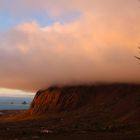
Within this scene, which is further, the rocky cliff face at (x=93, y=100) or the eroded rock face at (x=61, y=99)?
the eroded rock face at (x=61, y=99)

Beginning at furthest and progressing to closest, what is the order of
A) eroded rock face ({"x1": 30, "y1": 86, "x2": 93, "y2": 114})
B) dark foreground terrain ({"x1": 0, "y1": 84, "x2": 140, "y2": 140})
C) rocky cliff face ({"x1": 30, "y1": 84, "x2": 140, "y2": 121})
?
eroded rock face ({"x1": 30, "y1": 86, "x2": 93, "y2": 114}), rocky cliff face ({"x1": 30, "y1": 84, "x2": 140, "y2": 121}), dark foreground terrain ({"x1": 0, "y1": 84, "x2": 140, "y2": 140})

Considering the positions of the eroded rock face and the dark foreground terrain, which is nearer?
the dark foreground terrain

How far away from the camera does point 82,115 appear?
55938 mm

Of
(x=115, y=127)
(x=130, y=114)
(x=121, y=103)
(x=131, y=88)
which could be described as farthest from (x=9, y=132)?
(x=131, y=88)

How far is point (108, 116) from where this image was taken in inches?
2080

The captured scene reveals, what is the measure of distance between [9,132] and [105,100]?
77.7 ft

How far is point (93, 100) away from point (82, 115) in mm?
7597

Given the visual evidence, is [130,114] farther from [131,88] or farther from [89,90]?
[89,90]

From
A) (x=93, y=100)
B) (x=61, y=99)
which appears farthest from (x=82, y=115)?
(x=61, y=99)

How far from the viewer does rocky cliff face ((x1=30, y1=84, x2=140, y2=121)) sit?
54.8m

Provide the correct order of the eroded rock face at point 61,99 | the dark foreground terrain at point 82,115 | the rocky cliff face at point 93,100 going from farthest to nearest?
the eroded rock face at point 61,99, the rocky cliff face at point 93,100, the dark foreground terrain at point 82,115

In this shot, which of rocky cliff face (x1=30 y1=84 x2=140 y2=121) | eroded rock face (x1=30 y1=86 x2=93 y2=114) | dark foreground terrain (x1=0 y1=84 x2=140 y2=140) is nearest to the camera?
dark foreground terrain (x1=0 y1=84 x2=140 y2=140)

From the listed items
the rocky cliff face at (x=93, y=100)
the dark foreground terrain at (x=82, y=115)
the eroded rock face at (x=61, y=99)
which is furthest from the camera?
the eroded rock face at (x=61, y=99)

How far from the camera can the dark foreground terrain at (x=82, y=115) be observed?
3775 cm
